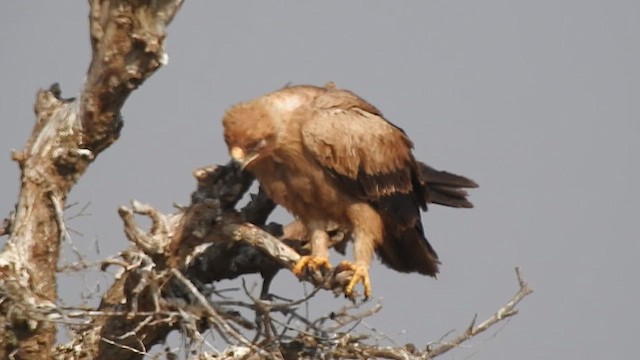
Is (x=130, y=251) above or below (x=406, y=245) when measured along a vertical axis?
below

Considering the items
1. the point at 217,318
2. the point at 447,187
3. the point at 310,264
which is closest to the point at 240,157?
the point at 310,264

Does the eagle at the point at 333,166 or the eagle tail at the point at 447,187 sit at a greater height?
the eagle tail at the point at 447,187


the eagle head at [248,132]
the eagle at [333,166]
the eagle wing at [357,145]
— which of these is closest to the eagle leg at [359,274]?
the eagle at [333,166]

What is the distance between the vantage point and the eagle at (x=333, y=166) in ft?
20.1

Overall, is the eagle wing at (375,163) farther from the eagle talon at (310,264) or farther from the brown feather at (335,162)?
the eagle talon at (310,264)

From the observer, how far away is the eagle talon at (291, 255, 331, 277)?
236 inches

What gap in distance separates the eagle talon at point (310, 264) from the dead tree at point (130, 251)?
0.07 meters

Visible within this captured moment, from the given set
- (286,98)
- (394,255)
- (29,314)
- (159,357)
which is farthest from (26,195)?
(394,255)

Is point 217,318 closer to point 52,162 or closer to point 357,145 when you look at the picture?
point 52,162

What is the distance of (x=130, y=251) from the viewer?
5.71 metres

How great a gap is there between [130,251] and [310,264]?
99cm

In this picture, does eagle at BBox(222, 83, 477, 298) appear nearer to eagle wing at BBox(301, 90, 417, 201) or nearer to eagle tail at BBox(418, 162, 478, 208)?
eagle wing at BBox(301, 90, 417, 201)

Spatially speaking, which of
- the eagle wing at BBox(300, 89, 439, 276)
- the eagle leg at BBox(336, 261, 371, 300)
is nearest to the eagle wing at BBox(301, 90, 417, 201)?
the eagle wing at BBox(300, 89, 439, 276)

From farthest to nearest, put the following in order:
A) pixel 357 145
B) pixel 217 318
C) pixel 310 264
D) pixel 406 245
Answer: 1. pixel 406 245
2. pixel 357 145
3. pixel 310 264
4. pixel 217 318
